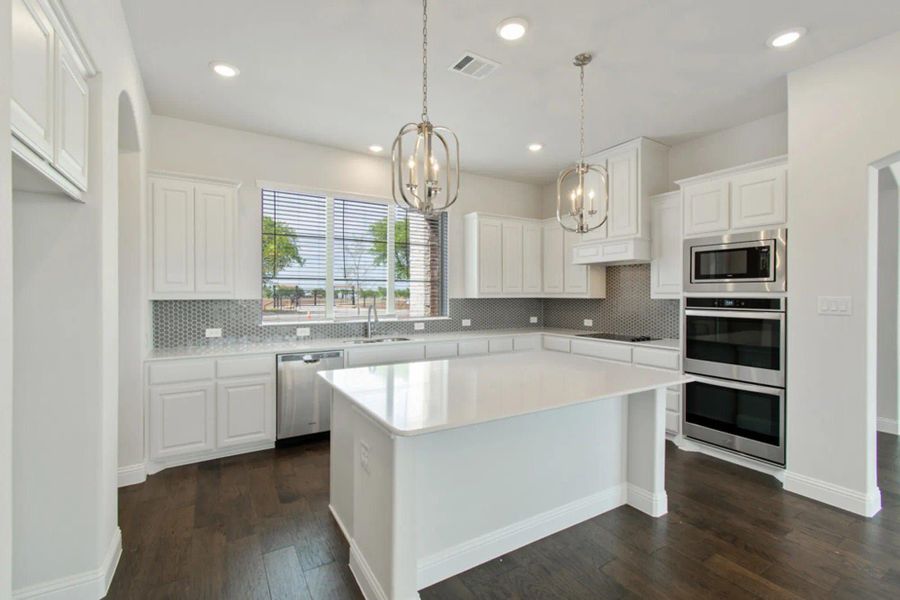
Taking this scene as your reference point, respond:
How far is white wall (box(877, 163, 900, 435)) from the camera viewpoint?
406cm

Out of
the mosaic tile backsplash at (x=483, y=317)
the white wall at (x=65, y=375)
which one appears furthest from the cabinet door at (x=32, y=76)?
the mosaic tile backsplash at (x=483, y=317)

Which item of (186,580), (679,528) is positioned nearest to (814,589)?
(679,528)

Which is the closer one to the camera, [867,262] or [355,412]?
[355,412]

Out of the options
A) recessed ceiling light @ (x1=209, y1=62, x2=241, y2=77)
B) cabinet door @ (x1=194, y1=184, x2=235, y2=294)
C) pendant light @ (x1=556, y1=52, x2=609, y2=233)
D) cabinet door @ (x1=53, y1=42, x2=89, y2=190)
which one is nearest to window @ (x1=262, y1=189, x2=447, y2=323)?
cabinet door @ (x1=194, y1=184, x2=235, y2=294)

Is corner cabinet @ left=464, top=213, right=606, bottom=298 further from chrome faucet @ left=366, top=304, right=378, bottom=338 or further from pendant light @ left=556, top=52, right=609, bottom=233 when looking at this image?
chrome faucet @ left=366, top=304, right=378, bottom=338

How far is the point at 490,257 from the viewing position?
5133 millimetres

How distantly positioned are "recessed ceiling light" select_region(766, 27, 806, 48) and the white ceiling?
56 mm

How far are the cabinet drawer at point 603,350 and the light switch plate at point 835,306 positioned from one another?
1599mm

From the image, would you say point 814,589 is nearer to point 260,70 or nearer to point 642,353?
point 642,353

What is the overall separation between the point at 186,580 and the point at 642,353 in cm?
380

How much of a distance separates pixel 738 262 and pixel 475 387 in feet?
8.24

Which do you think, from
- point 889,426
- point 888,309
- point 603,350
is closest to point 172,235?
point 603,350

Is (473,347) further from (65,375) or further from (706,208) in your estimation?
(65,375)

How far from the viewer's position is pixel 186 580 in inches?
78.1
